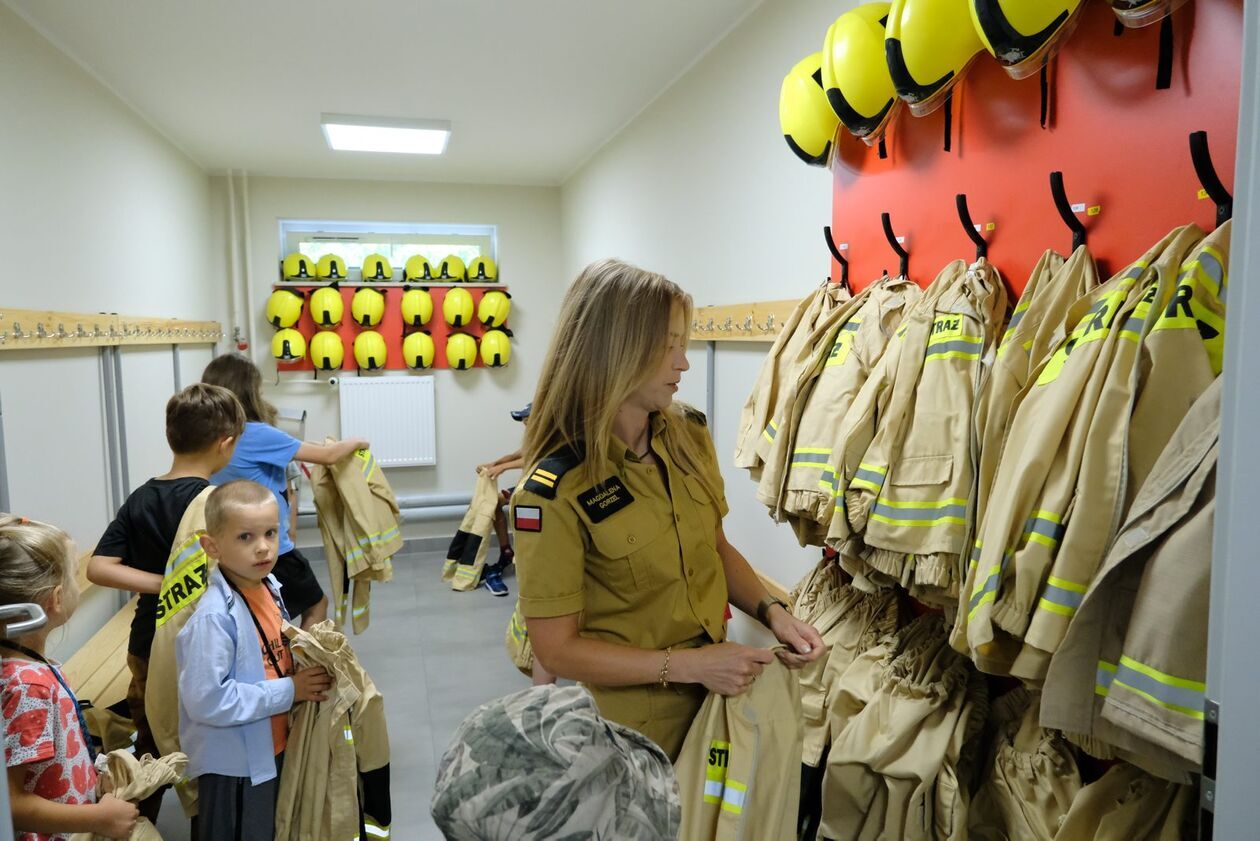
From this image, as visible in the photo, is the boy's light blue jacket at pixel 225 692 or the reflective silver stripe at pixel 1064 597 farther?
the boy's light blue jacket at pixel 225 692

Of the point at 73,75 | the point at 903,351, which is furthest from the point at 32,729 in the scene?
the point at 73,75

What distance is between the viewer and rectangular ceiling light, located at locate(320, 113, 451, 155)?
443 centimetres

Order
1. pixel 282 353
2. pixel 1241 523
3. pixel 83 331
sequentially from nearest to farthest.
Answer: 1. pixel 1241 523
2. pixel 83 331
3. pixel 282 353

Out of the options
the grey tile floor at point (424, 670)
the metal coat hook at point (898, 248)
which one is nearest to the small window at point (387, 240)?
the grey tile floor at point (424, 670)

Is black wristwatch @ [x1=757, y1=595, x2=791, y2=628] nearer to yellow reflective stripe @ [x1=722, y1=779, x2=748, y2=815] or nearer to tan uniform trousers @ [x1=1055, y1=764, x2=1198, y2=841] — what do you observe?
yellow reflective stripe @ [x1=722, y1=779, x2=748, y2=815]

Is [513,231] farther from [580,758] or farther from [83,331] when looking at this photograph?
[580,758]

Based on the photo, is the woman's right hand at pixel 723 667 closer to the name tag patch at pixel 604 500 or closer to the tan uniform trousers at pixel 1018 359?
the name tag patch at pixel 604 500

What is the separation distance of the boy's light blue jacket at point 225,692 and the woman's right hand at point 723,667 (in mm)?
976

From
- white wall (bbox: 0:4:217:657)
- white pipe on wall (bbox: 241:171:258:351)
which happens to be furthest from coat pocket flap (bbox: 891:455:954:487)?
white pipe on wall (bbox: 241:171:258:351)

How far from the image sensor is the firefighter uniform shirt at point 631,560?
130cm

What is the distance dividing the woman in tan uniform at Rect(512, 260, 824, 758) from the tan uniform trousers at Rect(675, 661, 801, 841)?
0.16ft

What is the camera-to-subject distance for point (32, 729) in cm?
133

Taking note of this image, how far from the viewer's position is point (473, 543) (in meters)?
3.70

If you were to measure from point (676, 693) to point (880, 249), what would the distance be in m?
1.50
